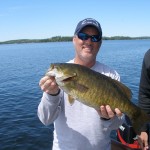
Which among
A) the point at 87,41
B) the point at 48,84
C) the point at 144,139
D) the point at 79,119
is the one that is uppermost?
the point at 87,41

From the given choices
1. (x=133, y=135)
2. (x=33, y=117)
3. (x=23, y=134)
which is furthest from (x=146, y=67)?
(x=33, y=117)

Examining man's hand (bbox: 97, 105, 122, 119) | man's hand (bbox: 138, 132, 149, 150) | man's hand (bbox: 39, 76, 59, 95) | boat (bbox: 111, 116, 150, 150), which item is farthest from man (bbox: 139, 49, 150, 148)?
boat (bbox: 111, 116, 150, 150)

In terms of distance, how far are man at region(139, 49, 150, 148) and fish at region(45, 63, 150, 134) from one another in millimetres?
1067

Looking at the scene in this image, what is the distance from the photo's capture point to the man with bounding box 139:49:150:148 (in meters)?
4.56

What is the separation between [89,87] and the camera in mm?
3451

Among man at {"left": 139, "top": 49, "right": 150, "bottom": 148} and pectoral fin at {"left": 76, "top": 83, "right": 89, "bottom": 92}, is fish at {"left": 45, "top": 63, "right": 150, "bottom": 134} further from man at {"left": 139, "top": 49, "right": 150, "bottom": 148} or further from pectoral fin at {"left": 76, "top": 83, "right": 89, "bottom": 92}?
man at {"left": 139, "top": 49, "right": 150, "bottom": 148}

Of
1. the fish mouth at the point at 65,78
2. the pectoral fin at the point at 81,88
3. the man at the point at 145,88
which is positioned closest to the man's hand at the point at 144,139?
the man at the point at 145,88

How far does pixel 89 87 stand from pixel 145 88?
1.65m

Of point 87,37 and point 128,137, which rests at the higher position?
point 87,37

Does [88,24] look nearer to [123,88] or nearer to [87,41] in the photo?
[87,41]

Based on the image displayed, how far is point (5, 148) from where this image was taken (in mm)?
11680

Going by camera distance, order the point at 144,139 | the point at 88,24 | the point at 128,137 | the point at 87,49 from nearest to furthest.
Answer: the point at 87,49
the point at 88,24
the point at 144,139
the point at 128,137

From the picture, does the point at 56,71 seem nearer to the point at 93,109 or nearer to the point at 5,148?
the point at 93,109

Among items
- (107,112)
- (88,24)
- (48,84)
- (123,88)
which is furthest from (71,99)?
(88,24)
